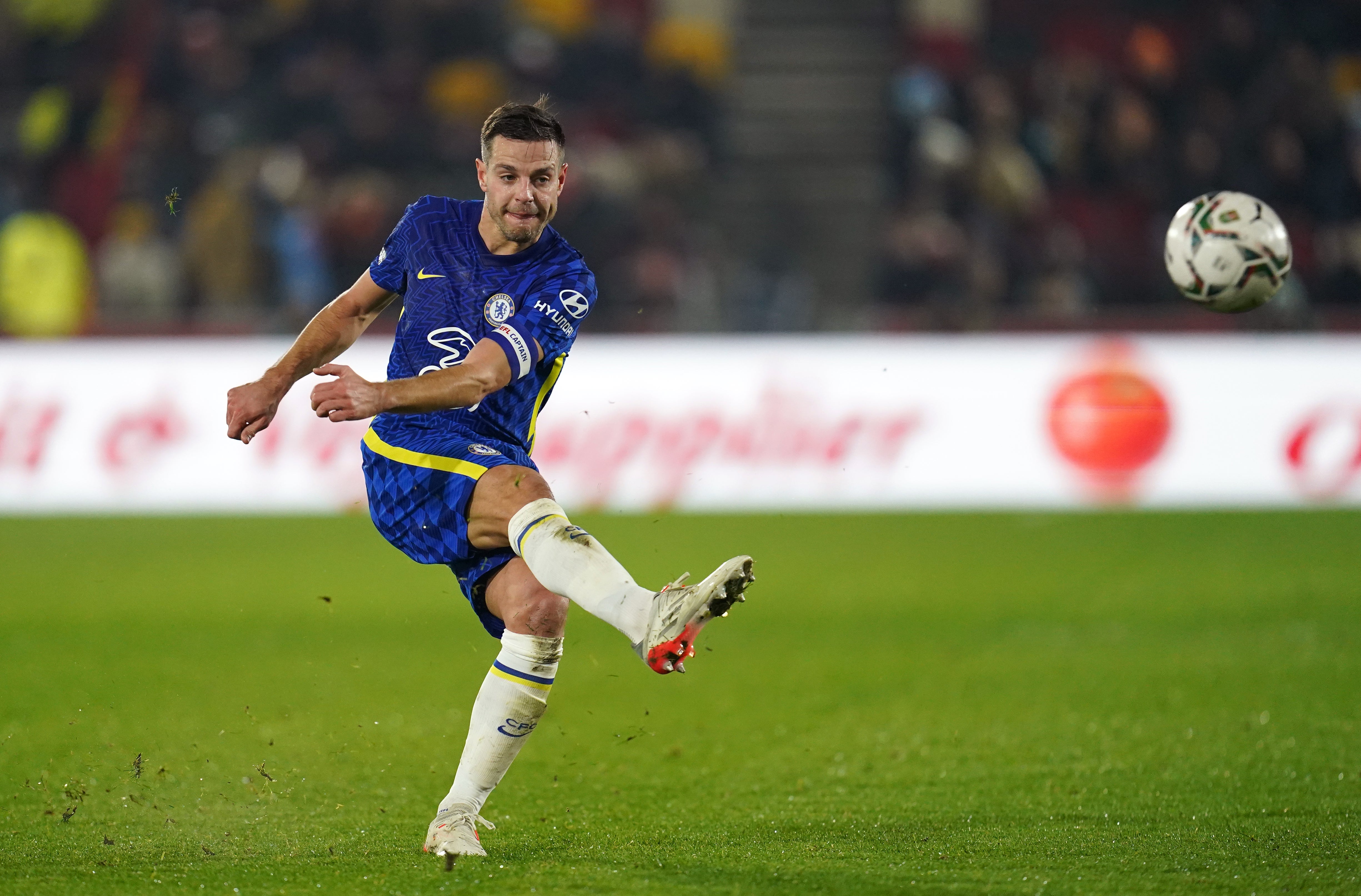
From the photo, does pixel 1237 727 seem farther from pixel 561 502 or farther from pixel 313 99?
pixel 313 99

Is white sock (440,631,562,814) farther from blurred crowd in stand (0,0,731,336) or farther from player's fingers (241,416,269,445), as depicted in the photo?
blurred crowd in stand (0,0,731,336)

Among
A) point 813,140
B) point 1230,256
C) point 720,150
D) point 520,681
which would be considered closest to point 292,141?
point 720,150

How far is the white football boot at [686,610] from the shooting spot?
13.0ft

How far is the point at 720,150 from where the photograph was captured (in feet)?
55.7

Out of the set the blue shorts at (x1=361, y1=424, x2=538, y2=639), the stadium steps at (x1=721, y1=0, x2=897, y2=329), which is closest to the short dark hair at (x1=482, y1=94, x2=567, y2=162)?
the blue shorts at (x1=361, y1=424, x2=538, y2=639)

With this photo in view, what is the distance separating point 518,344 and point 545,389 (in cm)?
45

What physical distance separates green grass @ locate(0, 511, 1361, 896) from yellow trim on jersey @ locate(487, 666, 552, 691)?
48 centimetres

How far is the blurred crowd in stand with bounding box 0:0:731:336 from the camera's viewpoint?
48.3 ft

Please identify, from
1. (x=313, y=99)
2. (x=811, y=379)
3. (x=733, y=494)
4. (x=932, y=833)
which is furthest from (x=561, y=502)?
(x=932, y=833)

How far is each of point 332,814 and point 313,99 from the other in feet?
40.3

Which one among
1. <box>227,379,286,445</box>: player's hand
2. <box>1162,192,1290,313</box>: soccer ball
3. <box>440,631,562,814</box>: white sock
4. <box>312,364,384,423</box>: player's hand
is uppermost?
<box>1162,192,1290,313</box>: soccer ball

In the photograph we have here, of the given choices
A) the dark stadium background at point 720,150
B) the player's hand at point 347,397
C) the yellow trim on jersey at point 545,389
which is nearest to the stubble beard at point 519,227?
the yellow trim on jersey at point 545,389

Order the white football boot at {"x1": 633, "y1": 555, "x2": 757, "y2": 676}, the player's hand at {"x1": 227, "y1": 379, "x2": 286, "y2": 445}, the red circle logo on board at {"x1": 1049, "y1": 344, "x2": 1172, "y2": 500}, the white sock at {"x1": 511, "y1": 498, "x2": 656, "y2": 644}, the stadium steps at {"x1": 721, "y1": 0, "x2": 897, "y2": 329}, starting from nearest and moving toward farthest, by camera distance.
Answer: the white football boot at {"x1": 633, "y1": 555, "x2": 757, "y2": 676}
the white sock at {"x1": 511, "y1": 498, "x2": 656, "y2": 644}
the player's hand at {"x1": 227, "y1": 379, "x2": 286, "y2": 445}
the red circle logo on board at {"x1": 1049, "y1": 344, "x2": 1172, "y2": 500}
the stadium steps at {"x1": 721, "y1": 0, "x2": 897, "y2": 329}

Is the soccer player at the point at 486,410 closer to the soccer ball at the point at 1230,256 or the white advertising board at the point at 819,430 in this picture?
the soccer ball at the point at 1230,256
